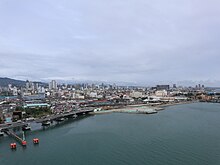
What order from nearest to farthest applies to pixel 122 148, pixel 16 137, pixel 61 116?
pixel 122 148 < pixel 16 137 < pixel 61 116

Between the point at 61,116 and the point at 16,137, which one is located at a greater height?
the point at 61,116

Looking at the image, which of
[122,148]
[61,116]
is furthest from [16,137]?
[61,116]

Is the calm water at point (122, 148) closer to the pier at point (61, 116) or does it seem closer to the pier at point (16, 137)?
the pier at point (16, 137)

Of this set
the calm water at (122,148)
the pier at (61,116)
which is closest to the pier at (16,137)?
the calm water at (122,148)

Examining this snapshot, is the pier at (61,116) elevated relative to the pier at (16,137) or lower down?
elevated

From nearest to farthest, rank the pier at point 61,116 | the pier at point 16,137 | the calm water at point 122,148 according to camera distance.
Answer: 1. the calm water at point 122,148
2. the pier at point 16,137
3. the pier at point 61,116

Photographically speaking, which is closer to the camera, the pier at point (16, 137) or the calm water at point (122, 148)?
the calm water at point (122, 148)

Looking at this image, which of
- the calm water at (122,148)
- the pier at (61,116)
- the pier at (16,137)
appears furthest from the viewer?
the pier at (61,116)

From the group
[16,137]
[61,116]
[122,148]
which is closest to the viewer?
[122,148]

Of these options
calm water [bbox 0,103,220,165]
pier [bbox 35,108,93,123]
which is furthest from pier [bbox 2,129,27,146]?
pier [bbox 35,108,93,123]

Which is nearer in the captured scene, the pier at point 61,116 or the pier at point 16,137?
the pier at point 16,137

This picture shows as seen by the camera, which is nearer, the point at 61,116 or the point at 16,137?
the point at 16,137

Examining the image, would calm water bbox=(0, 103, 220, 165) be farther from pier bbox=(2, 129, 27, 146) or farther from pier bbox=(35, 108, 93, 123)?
pier bbox=(35, 108, 93, 123)

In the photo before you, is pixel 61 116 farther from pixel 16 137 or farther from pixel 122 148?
pixel 122 148
